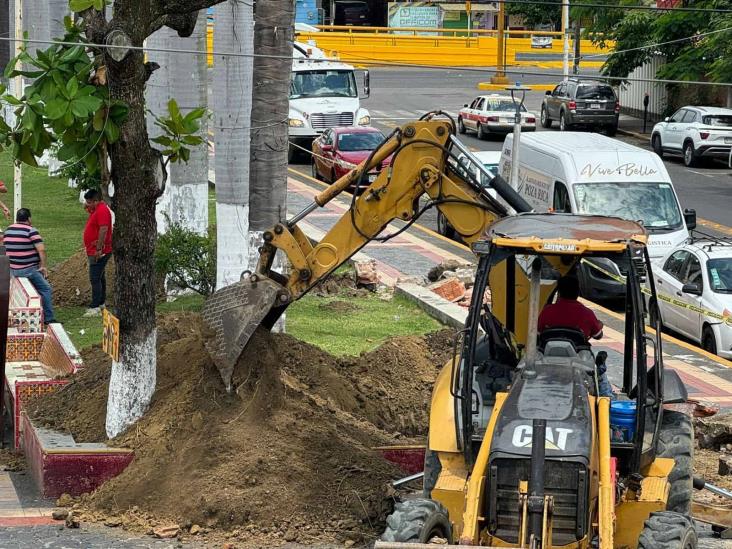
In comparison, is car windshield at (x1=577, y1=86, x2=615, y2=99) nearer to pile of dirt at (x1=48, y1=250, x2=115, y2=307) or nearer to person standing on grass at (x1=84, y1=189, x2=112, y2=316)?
pile of dirt at (x1=48, y1=250, x2=115, y2=307)

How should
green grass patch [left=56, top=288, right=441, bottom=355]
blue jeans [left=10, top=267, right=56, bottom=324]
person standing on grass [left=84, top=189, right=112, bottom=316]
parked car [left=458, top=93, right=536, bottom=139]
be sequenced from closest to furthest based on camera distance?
green grass patch [left=56, top=288, right=441, bottom=355]
blue jeans [left=10, top=267, right=56, bottom=324]
person standing on grass [left=84, top=189, right=112, bottom=316]
parked car [left=458, top=93, right=536, bottom=139]

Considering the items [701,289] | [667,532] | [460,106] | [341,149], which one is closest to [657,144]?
[341,149]

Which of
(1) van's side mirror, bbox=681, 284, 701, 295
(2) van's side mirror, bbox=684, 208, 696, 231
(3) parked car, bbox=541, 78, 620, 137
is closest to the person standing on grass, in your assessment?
(1) van's side mirror, bbox=681, 284, 701, 295

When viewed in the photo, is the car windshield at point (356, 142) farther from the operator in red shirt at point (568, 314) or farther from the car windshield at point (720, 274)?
the operator in red shirt at point (568, 314)

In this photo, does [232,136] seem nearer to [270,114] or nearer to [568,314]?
[270,114]

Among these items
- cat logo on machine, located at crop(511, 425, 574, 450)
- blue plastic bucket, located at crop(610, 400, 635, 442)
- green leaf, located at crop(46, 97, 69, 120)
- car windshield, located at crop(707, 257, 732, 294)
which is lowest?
car windshield, located at crop(707, 257, 732, 294)

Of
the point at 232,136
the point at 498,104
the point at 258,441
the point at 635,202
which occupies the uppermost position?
the point at 232,136

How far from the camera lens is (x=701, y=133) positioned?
4000cm

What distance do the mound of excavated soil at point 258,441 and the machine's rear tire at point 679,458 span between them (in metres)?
2.32

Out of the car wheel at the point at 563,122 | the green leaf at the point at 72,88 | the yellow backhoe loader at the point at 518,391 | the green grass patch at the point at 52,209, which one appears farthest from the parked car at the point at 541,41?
the green leaf at the point at 72,88

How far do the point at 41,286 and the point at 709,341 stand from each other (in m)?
9.22

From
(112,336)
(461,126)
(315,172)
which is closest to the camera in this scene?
(112,336)

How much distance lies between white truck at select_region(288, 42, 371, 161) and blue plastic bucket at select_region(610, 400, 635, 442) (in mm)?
31430

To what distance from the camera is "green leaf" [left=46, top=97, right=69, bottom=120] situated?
38.3 feet
